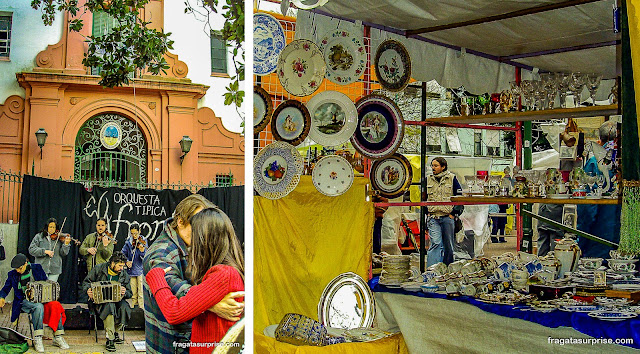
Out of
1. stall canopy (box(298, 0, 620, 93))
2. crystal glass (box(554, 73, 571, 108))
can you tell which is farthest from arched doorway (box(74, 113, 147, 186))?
crystal glass (box(554, 73, 571, 108))

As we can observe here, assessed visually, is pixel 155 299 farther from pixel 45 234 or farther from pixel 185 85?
pixel 185 85

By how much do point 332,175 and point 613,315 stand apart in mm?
1715

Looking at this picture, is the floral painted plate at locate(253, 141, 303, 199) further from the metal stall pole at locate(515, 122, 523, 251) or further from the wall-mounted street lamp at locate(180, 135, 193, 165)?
the metal stall pole at locate(515, 122, 523, 251)

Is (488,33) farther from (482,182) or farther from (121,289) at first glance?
(121,289)

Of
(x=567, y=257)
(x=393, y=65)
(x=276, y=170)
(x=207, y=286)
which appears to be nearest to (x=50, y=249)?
(x=207, y=286)

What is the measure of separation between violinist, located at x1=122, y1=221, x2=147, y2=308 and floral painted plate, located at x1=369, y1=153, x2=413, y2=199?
2348mm

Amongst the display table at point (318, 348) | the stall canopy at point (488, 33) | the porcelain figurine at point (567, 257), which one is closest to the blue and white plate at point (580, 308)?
the porcelain figurine at point (567, 257)

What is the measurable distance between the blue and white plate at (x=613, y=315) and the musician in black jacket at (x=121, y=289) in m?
1.91

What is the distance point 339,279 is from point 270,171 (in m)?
0.74

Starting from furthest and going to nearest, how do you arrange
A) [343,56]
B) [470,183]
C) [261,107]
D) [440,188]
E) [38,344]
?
1. [440,188]
2. [470,183]
3. [343,56]
4. [261,107]
5. [38,344]

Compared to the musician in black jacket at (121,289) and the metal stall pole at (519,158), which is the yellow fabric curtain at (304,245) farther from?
the metal stall pole at (519,158)

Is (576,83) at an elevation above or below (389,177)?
above

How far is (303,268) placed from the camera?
3.49 metres

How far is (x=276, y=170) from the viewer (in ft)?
11.5
